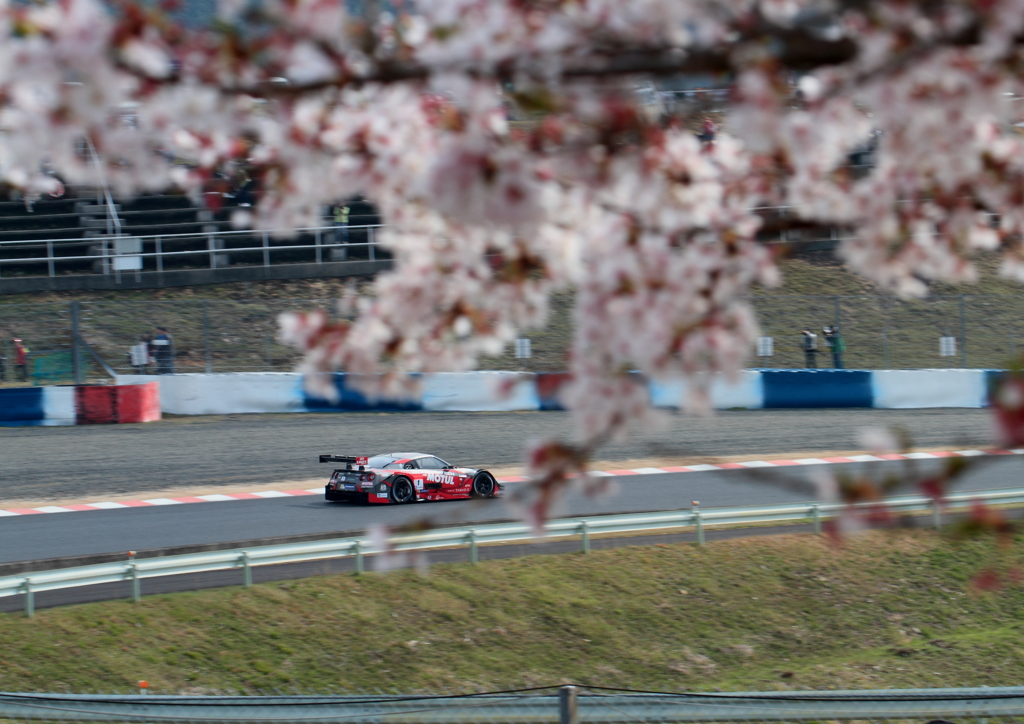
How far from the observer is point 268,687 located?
37.3 ft

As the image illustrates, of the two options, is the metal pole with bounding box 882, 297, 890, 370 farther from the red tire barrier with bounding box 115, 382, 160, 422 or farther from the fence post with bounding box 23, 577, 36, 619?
the fence post with bounding box 23, 577, 36, 619

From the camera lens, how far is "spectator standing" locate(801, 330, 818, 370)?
2841cm

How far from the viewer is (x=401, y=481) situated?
18.1 metres

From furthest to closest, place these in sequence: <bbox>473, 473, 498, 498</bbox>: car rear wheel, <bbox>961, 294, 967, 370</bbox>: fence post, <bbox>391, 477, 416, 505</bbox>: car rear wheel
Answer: <bbox>961, 294, 967, 370</bbox>: fence post
<bbox>473, 473, 498, 498</bbox>: car rear wheel
<bbox>391, 477, 416, 505</bbox>: car rear wheel

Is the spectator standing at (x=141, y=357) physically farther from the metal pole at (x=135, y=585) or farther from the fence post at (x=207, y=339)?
the metal pole at (x=135, y=585)

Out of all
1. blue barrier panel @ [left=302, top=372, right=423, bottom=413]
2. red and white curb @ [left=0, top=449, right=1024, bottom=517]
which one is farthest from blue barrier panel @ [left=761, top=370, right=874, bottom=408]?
blue barrier panel @ [left=302, top=372, right=423, bottom=413]

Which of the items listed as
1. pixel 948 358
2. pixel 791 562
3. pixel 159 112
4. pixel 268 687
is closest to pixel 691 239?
pixel 159 112

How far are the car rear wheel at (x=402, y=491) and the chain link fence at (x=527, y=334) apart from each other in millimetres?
9885

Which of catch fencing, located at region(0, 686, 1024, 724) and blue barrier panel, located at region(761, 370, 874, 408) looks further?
blue barrier panel, located at region(761, 370, 874, 408)

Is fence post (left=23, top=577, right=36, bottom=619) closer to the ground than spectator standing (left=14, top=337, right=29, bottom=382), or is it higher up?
closer to the ground

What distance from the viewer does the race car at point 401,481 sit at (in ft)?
58.5

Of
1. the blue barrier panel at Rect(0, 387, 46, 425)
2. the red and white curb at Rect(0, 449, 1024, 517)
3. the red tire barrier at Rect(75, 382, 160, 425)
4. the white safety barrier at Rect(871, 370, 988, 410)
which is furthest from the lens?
the white safety barrier at Rect(871, 370, 988, 410)

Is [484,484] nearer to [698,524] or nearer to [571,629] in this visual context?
[698,524]

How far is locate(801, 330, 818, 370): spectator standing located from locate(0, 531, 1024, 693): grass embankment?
13172mm
